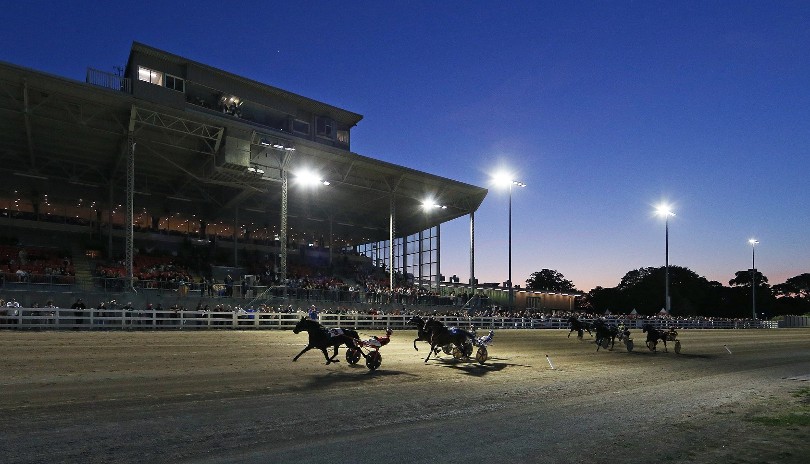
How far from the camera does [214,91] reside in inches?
1718

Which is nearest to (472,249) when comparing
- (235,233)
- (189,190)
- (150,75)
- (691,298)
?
(235,233)

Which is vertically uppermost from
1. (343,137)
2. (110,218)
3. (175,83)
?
A: (175,83)

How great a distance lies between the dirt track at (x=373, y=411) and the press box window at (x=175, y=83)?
95.3 feet

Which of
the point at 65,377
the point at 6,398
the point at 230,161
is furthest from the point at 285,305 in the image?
the point at 6,398

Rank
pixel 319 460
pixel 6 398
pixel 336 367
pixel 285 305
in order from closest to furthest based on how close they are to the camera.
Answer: pixel 319 460, pixel 6 398, pixel 336 367, pixel 285 305

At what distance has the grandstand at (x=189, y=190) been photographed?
3278cm

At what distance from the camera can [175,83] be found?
4162cm

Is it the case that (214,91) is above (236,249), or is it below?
above

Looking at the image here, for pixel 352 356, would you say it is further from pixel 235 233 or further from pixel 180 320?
pixel 235 233

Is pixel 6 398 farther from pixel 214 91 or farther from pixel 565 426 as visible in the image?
pixel 214 91

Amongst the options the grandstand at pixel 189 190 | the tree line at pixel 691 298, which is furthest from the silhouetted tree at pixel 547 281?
the grandstand at pixel 189 190

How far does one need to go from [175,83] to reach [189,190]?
12.9 metres

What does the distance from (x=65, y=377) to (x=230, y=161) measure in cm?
2679

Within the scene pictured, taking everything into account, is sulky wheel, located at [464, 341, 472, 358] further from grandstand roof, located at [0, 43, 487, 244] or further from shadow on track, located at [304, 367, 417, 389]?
grandstand roof, located at [0, 43, 487, 244]
